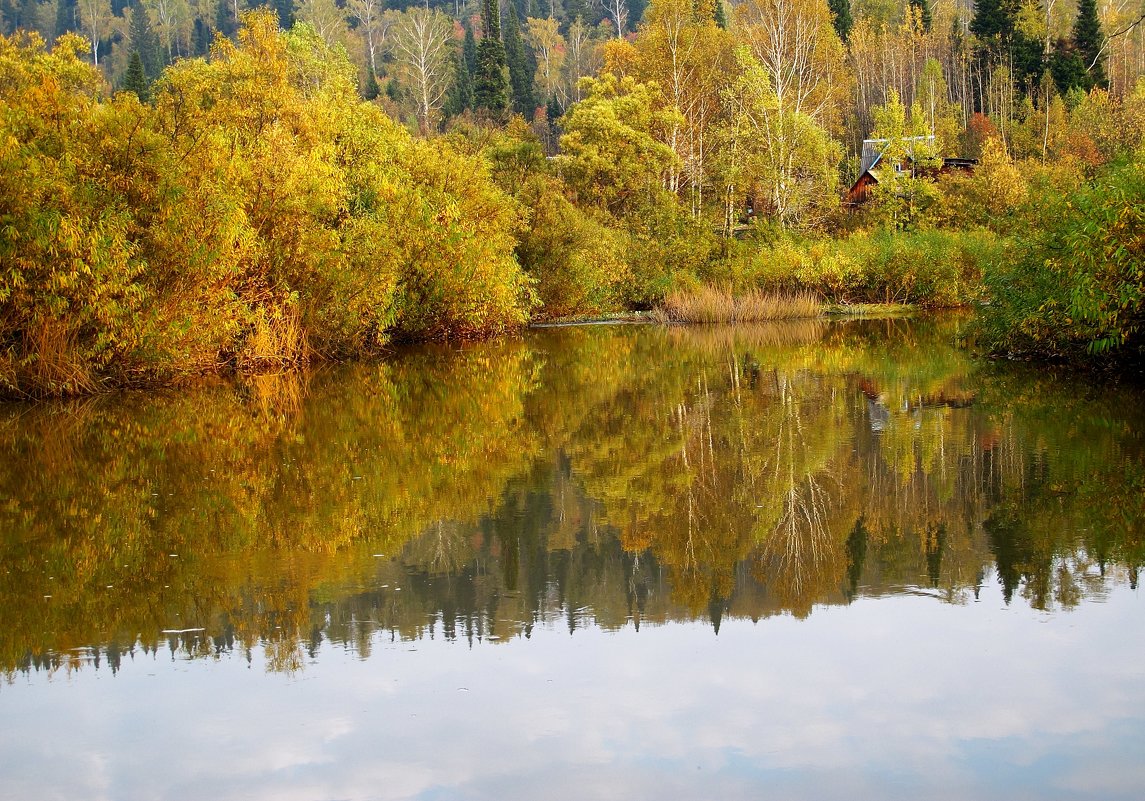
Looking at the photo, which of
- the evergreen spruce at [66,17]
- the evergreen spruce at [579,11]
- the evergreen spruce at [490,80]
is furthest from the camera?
the evergreen spruce at [66,17]

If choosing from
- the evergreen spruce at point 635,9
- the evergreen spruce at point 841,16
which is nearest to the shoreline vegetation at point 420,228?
the evergreen spruce at point 841,16

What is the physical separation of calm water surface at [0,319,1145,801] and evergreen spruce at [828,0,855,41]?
91991mm

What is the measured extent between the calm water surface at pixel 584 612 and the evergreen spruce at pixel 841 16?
92.0 m

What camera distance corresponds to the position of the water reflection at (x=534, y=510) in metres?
7.25

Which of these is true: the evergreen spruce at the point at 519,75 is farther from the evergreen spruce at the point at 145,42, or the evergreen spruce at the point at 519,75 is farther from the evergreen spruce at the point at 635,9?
the evergreen spruce at the point at 635,9

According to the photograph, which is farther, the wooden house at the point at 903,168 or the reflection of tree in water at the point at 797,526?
the wooden house at the point at 903,168

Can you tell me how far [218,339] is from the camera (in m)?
21.8

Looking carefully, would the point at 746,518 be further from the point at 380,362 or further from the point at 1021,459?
the point at 380,362

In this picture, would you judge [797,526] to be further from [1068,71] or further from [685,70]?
[1068,71]

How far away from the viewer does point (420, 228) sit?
2820 centimetres

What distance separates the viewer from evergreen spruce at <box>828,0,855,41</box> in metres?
99.5

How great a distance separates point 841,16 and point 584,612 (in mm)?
100736

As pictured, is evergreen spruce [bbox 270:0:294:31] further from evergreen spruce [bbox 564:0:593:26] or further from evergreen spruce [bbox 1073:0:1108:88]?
evergreen spruce [bbox 1073:0:1108:88]

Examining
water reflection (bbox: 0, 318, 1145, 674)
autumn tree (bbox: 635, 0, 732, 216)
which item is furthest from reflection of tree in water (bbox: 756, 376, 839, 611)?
autumn tree (bbox: 635, 0, 732, 216)
